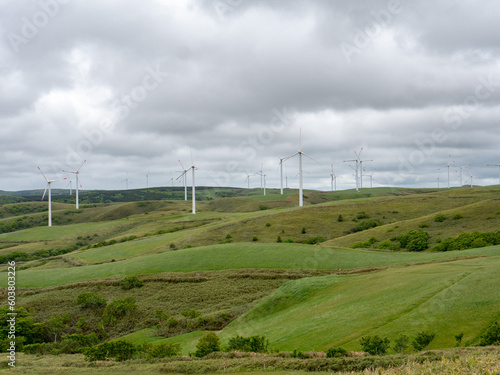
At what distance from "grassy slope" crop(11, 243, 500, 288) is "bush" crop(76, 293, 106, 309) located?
43.7 feet

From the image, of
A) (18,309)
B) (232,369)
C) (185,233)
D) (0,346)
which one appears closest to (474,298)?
(232,369)

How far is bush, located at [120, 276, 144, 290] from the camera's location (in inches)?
2736

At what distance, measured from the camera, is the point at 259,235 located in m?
120

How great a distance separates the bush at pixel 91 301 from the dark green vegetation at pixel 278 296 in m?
0.17

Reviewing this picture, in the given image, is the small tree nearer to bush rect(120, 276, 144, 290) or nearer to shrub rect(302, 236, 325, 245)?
bush rect(120, 276, 144, 290)

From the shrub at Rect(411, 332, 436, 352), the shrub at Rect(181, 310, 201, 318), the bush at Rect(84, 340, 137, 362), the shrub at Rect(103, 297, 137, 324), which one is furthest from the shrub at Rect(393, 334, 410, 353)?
the shrub at Rect(103, 297, 137, 324)

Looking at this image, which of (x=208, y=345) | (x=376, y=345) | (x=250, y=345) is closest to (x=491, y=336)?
(x=376, y=345)

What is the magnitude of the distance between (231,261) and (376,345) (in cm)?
5185

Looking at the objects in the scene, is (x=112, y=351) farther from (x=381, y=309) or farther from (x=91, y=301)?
(x=91, y=301)

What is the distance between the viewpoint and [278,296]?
5241 cm

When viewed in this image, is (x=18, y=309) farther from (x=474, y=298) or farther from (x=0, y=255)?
(x=0, y=255)

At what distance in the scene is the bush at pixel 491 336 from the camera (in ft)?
85.8

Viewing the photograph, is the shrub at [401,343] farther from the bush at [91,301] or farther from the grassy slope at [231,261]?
the bush at [91,301]

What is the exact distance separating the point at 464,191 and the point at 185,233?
11472cm
